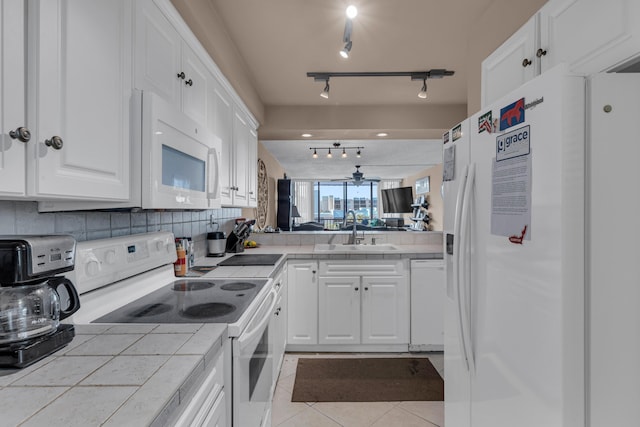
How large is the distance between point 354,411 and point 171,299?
135 cm

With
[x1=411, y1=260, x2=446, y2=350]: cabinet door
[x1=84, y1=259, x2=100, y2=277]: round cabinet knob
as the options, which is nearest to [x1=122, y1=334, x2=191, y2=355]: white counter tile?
[x1=84, y1=259, x2=100, y2=277]: round cabinet knob

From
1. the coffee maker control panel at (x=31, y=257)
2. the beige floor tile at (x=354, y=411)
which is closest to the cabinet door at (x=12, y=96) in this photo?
the coffee maker control panel at (x=31, y=257)

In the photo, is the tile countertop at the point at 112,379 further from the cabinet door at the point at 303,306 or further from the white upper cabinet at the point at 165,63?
the cabinet door at the point at 303,306

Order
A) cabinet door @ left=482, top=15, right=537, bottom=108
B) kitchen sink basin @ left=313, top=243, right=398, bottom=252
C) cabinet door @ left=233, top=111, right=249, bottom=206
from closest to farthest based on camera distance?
cabinet door @ left=482, top=15, right=537, bottom=108
cabinet door @ left=233, top=111, right=249, bottom=206
kitchen sink basin @ left=313, top=243, right=398, bottom=252

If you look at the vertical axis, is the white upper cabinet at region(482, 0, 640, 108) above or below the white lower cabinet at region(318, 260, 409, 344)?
above

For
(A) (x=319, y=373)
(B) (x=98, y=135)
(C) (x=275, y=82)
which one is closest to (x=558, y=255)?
(B) (x=98, y=135)

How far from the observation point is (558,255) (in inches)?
31.6

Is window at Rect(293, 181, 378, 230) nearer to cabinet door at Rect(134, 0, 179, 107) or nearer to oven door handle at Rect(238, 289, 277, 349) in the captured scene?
oven door handle at Rect(238, 289, 277, 349)

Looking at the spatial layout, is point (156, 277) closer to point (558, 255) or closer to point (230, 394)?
point (230, 394)

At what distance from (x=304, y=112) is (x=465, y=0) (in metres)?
1.89

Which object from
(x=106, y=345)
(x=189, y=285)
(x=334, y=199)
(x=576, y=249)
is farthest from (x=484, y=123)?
(x=334, y=199)

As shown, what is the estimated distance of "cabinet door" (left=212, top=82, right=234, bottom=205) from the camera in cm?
196

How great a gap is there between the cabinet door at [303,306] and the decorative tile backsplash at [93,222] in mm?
815

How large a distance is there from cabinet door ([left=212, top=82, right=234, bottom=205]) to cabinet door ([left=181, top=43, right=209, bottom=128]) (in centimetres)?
10
